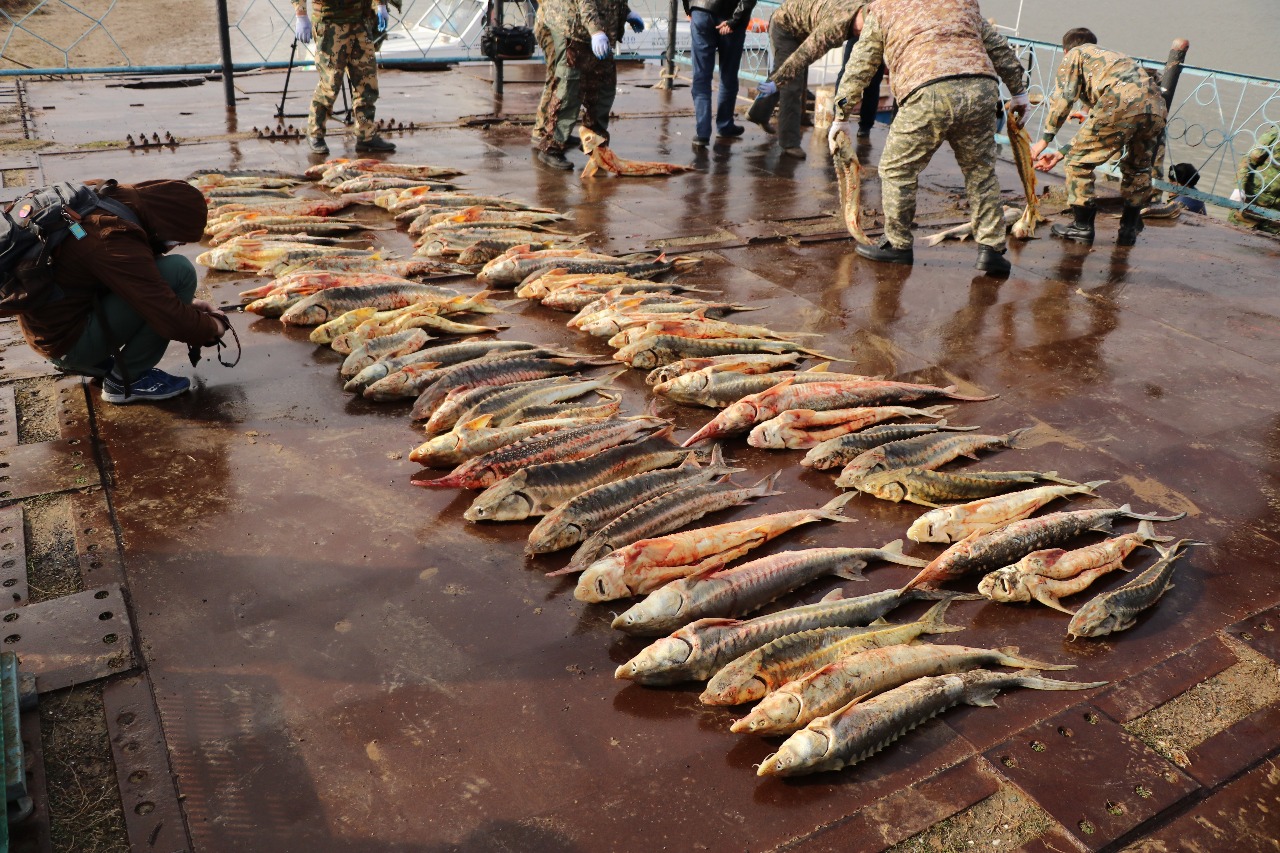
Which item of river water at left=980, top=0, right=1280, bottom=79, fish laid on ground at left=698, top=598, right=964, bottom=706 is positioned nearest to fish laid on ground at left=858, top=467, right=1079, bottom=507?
fish laid on ground at left=698, top=598, right=964, bottom=706

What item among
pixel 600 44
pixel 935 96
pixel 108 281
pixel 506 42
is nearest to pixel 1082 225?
pixel 935 96

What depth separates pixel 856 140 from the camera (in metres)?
12.4

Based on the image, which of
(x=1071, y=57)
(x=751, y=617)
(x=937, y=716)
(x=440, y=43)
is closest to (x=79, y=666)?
(x=751, y=617)

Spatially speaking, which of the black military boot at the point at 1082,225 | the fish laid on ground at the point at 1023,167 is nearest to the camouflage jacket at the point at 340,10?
the fish laid on ground at the point at 1023,167

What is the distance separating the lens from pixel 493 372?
573 cm

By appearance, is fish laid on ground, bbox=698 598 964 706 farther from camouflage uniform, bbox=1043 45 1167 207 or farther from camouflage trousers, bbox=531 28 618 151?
camouflage trousers, bbox=531 28 618 151

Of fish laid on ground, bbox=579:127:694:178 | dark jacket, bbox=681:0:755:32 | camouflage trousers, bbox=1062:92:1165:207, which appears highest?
dark jacket, bbox=681:0:755:32

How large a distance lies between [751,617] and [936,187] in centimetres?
803

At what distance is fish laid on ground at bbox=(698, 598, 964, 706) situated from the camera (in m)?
3.47

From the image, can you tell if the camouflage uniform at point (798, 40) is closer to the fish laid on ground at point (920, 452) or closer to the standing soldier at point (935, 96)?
the standing soldier at point (935, 96)

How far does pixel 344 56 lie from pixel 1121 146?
8.12 m

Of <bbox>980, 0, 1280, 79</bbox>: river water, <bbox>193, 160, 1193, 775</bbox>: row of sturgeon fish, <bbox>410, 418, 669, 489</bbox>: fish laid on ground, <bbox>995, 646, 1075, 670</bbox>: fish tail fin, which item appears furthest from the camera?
<bbox>980, 0, 1280, 79</bbox>: river water

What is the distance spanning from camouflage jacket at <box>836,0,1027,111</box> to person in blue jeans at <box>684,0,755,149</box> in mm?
3825

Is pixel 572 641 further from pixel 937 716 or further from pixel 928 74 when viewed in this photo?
pixel 928 74
